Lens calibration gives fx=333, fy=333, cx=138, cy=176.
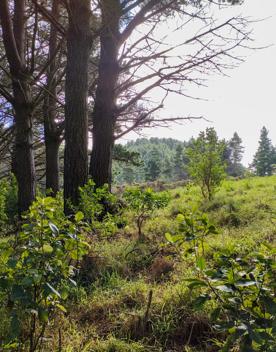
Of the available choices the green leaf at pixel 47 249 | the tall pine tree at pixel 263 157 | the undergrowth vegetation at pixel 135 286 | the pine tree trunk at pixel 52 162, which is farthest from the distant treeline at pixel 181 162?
the green leaf at pixel 47 249

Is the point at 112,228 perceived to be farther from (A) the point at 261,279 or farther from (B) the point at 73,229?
(A) the point at 261,279

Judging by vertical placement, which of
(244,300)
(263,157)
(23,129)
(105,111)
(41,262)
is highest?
(263,157)

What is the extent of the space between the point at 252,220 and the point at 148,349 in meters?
3.15

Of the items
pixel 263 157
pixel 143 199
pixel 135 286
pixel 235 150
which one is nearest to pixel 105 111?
pixel 143 199

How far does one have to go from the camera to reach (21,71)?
19.3 feet

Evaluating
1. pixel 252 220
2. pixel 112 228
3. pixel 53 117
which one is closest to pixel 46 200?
pixel 112 228

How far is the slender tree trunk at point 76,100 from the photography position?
4.82 m

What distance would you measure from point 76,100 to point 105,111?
153cm

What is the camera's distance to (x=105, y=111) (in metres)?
6.32

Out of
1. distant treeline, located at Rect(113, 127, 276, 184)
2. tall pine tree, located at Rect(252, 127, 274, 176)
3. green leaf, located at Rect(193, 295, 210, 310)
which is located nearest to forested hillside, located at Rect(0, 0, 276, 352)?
green leaf, located at Rect(193, 295, 210, 310)

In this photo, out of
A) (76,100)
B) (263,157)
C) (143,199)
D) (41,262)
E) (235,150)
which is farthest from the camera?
(235,150)

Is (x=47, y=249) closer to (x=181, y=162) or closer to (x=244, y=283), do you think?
(x=244, y=283)

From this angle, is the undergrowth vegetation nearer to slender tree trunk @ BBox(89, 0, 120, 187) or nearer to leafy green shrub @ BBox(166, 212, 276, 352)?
leafy green shrub @ BBox(166, 212, 276, 352)

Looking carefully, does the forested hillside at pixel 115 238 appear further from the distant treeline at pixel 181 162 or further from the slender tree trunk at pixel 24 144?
the distant treeline at pixel 181 162
